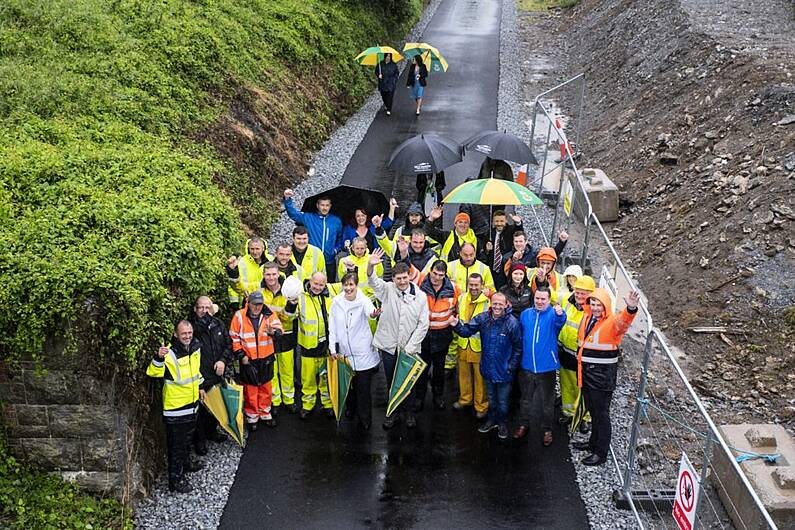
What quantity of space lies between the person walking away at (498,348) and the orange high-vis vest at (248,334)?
6.91 ft

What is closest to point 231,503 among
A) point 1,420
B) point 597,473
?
point 1,420

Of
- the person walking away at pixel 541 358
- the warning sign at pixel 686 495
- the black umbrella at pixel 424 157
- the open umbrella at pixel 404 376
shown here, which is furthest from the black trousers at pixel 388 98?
the warning sign at pixel 686 495

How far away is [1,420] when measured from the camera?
813cm

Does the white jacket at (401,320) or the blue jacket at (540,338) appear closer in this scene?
the blue jacket at (540,338)

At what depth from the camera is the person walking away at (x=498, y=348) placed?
29.9 feet

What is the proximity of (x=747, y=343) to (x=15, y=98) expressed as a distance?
1087 centimetres

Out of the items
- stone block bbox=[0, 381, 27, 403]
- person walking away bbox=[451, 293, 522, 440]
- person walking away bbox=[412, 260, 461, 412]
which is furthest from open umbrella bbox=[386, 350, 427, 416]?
stone block bbox=[0, 381, 27, 403]

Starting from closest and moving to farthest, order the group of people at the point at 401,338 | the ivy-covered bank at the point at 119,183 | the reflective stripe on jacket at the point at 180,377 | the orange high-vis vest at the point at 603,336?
the ivy-covered bank at the point at 119,183
the reflective stripe on jacket at the point at 180,377
the orange high-vis vest at the point at 603,336
the group of people at the point at 401,338

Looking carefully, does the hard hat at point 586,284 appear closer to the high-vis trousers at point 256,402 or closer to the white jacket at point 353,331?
the white jacket at point 353,331

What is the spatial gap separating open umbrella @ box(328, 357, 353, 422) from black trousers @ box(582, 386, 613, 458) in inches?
104

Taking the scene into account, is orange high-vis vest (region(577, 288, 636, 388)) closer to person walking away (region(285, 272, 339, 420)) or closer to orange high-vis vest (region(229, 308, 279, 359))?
person walking away (region(285, 272, 339, 420))

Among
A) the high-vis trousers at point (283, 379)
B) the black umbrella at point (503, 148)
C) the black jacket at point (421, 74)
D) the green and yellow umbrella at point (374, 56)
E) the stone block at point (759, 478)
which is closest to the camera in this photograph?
the stone block at point (759, 478)

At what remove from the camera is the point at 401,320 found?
9.38 meters

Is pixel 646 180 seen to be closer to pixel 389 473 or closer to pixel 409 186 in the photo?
pixel 409 186
